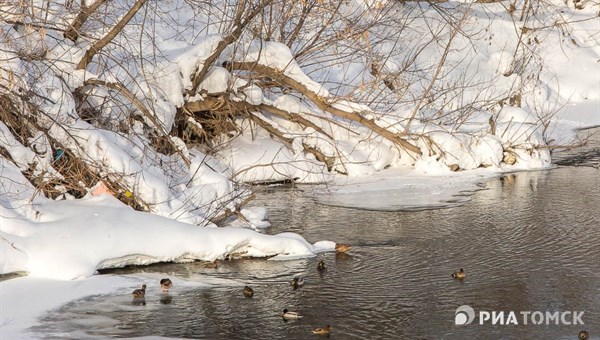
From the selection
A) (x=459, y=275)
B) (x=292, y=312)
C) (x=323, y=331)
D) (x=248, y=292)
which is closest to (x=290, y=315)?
(x=292, y=312)

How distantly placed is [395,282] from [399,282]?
29 millimetres

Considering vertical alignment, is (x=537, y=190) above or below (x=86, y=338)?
above

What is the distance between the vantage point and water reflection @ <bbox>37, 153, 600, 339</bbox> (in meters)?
5.94

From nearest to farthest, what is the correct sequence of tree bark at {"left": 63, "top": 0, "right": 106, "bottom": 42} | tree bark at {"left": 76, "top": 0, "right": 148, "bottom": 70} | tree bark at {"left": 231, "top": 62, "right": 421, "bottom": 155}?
tree bark at {"left": 63, "top": 0, "right": 106, "bottom": 42} < tree bark at {"left": 76, "top": 0, "right": 148, "bottom": 70} < tree bark at {"left": 231, "top": 62, "right": 421, "bottom": 155}

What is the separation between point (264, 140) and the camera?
12414mm

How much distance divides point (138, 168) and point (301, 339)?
11.8 feet

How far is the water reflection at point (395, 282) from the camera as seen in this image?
19.5 feet

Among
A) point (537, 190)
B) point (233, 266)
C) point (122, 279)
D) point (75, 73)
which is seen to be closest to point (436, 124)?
point (537, 190)

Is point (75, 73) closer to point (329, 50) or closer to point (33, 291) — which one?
point (33, 291)

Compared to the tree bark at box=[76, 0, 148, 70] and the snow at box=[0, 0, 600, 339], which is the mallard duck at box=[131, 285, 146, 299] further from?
the tree bark at box=[76, 0, 148, 70]

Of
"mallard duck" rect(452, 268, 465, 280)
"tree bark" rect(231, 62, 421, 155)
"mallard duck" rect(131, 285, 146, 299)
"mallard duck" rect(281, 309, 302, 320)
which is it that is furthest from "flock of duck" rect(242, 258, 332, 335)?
"tree bark" rect(231, 62, 421, 155)

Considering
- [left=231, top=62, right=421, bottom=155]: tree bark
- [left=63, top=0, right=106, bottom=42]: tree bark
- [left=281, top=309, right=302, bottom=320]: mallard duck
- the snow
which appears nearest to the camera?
[left=281, top=309, right=302, bottom=320]: mallard duck

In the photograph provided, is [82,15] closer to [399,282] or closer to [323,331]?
[399,282]

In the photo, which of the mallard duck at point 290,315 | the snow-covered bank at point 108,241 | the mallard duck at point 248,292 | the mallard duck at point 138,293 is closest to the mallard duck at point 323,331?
the mallard duck at point 290,315
